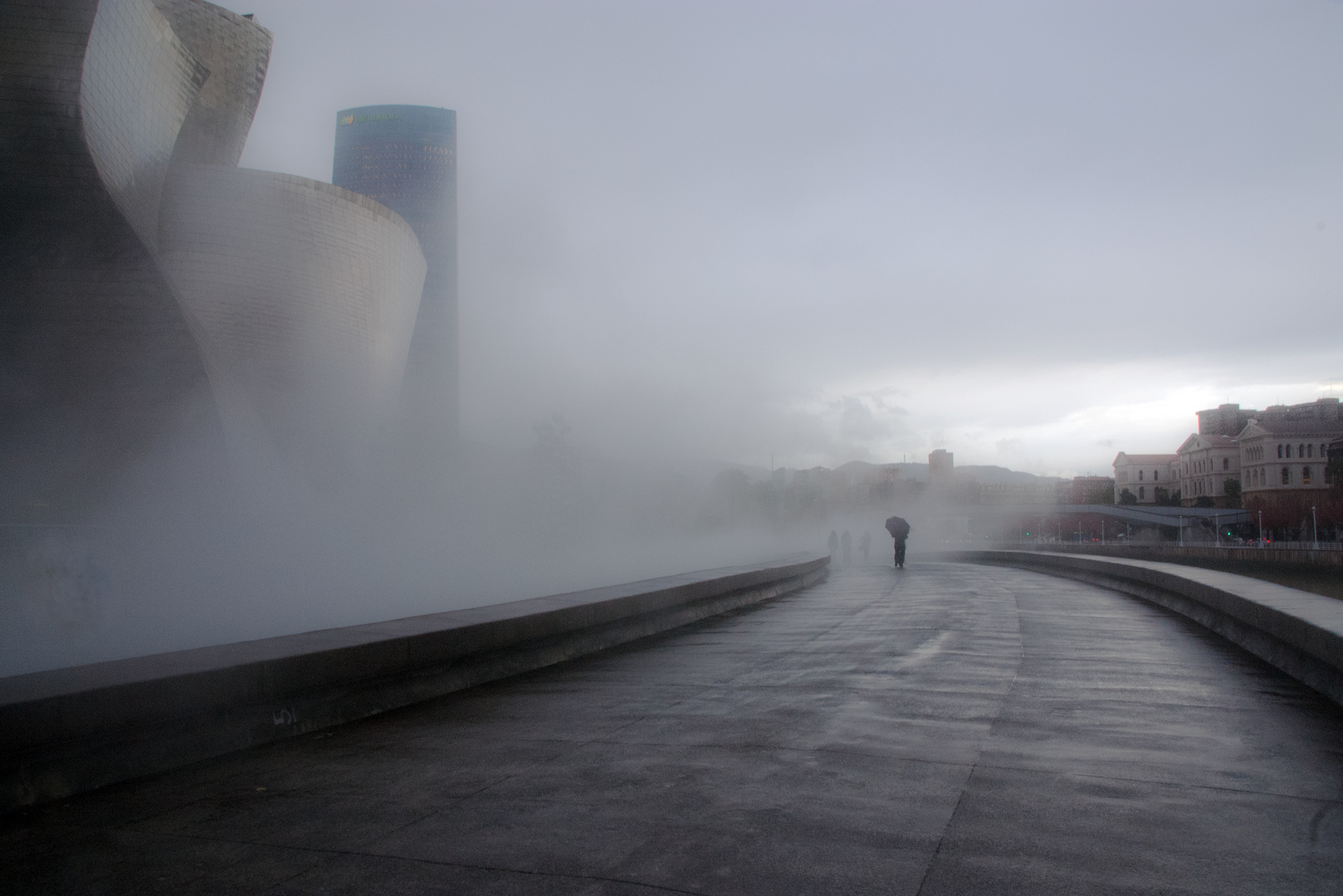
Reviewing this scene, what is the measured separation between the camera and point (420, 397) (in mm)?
177500

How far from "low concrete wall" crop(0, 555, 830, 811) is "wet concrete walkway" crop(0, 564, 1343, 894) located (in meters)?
0.18

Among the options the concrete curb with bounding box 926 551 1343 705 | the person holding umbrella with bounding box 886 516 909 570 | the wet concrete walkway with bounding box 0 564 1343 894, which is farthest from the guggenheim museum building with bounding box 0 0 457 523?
the concrete curb with bounding box 926 551 1343 705

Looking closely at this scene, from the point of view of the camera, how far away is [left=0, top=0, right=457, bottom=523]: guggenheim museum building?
3053cm

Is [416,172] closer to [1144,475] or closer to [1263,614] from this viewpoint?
[1144,475]

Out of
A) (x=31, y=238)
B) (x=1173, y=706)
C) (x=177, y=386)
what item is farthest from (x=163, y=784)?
(x=177, y=386)

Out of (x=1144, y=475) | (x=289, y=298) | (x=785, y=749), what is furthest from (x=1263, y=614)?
(x=1144, y=475)

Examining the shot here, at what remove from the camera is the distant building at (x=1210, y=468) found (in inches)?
3930

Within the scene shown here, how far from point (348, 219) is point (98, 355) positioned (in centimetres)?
1807

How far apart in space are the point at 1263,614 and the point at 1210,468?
110 meters

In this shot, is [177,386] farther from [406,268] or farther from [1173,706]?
[1173,706]

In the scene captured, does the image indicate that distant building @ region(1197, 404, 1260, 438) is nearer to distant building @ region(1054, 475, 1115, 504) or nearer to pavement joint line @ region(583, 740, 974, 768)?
distant building @ region(1054, 475, 1115, 504)

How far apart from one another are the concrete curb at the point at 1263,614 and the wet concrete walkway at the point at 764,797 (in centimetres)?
30

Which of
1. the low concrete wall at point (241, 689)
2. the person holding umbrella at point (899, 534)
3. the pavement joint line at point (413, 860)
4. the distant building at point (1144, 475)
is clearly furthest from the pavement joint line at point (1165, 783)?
the distant building at point (1144, 475)

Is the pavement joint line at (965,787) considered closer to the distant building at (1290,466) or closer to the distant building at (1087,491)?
the distant building at (1290,466)
